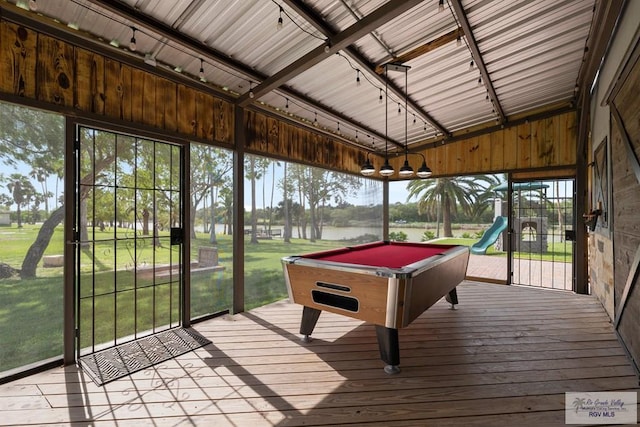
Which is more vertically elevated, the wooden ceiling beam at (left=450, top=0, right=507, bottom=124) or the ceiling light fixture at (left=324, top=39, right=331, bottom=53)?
the wooden ceiling beam at (left=450, top=0, right=507, bottom=124)

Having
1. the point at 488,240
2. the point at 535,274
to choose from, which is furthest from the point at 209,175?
the point at 488,240

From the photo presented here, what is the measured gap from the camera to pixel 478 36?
305 centimetres

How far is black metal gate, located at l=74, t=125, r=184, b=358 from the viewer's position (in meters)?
2.70

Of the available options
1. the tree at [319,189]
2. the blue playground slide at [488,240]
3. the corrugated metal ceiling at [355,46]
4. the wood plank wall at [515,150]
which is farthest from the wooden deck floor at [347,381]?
the blue playground slide at [488,240]


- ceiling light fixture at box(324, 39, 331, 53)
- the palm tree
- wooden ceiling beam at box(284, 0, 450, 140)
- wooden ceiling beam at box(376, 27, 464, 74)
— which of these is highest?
wooden ceiling beam at box(376, 27, 464, 74)

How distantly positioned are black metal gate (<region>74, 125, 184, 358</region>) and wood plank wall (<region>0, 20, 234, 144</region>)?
9.5 inches

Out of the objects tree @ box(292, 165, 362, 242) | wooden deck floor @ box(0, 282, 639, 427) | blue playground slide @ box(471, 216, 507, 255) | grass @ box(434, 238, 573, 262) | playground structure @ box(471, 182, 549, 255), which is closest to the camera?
wooden deck floor @ box(0, 282, 639, 427)

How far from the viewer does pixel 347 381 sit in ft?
7.42

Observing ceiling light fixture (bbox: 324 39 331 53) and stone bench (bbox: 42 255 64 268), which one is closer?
ceiling light fixture (bbox: 324 39 331 53)

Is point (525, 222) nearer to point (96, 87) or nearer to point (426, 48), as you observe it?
point (426, 48)

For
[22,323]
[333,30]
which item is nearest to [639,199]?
[333,30]

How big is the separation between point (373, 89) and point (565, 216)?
4.29 meters

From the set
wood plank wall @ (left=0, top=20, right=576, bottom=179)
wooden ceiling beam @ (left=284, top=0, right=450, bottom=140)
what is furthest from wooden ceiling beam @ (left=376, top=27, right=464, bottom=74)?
wood plank wall @ (left=0, top=20, right=576, bottom=179)

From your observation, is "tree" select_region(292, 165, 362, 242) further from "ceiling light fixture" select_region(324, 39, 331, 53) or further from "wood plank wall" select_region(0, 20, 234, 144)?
"ceiling light fixture" select_region(324, 39, 331, 53)
